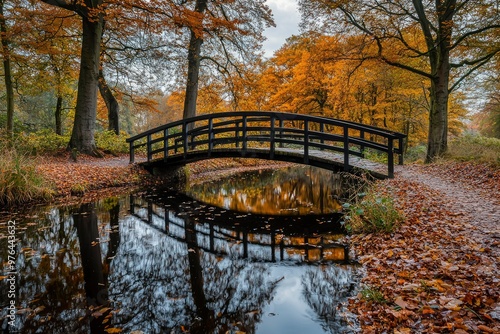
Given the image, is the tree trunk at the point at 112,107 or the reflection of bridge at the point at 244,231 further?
the tree trunk at the point at 112,107

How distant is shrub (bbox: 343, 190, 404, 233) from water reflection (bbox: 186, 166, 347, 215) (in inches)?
96.4

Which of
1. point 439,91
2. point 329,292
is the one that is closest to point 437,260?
point 329,292

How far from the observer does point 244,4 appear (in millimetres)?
13484

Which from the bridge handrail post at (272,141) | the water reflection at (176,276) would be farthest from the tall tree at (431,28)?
the water reflection at (176,276)

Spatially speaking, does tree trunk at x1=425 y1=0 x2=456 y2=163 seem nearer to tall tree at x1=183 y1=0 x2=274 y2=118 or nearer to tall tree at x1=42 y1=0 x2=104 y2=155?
tall tree at x1=183 y1=0 x2=274 y2=118

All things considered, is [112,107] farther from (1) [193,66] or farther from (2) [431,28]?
(2) [431,28]

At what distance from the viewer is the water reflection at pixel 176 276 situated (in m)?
3.26

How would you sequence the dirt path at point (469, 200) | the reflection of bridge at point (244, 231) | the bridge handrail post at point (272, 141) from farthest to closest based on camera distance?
the bridge handrail post at point (272, 141), the reflection of bridge at point (244, 231), the dirt path at point (469, 200)

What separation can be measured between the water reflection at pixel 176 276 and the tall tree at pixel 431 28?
8303mm

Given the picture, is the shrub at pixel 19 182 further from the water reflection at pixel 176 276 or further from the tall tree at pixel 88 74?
the tall tree at pixel 88 74

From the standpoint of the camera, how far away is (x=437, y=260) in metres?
3.69

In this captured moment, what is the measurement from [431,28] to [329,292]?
12.9 metres

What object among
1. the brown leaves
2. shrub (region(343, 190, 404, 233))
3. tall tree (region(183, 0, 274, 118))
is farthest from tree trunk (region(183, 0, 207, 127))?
the brown leaves

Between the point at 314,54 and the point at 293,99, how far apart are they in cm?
698
